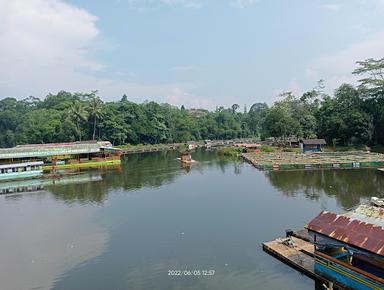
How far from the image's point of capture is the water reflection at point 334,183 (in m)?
27.0

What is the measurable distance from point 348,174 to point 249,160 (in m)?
17.0

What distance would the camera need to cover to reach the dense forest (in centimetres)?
5559

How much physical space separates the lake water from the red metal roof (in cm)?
245

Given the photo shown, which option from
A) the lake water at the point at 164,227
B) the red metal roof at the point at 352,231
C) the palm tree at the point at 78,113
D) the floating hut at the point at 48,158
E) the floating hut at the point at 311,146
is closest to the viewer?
the red metal roof at the point at 352,231

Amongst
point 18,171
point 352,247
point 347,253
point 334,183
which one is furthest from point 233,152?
point 352,247

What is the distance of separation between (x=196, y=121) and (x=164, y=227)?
86.9 m

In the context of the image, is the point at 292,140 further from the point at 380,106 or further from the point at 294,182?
the point at 294,182

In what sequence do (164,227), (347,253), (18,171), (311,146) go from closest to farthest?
(347,253), (164,227), (18,171), (311,146)

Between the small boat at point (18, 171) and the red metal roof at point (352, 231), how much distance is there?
40174mm

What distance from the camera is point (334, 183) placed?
105ft

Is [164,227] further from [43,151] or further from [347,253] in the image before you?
[43,151]

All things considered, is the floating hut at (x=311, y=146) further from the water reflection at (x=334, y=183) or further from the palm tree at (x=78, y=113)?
the palm tree at (x=78, y=113)

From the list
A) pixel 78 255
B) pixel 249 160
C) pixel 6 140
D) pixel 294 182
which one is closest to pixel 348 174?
pixel 294 182

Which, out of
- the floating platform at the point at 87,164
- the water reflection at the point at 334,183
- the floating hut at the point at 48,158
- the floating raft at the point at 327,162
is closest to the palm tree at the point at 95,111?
the floating hut at the point at 48,158
